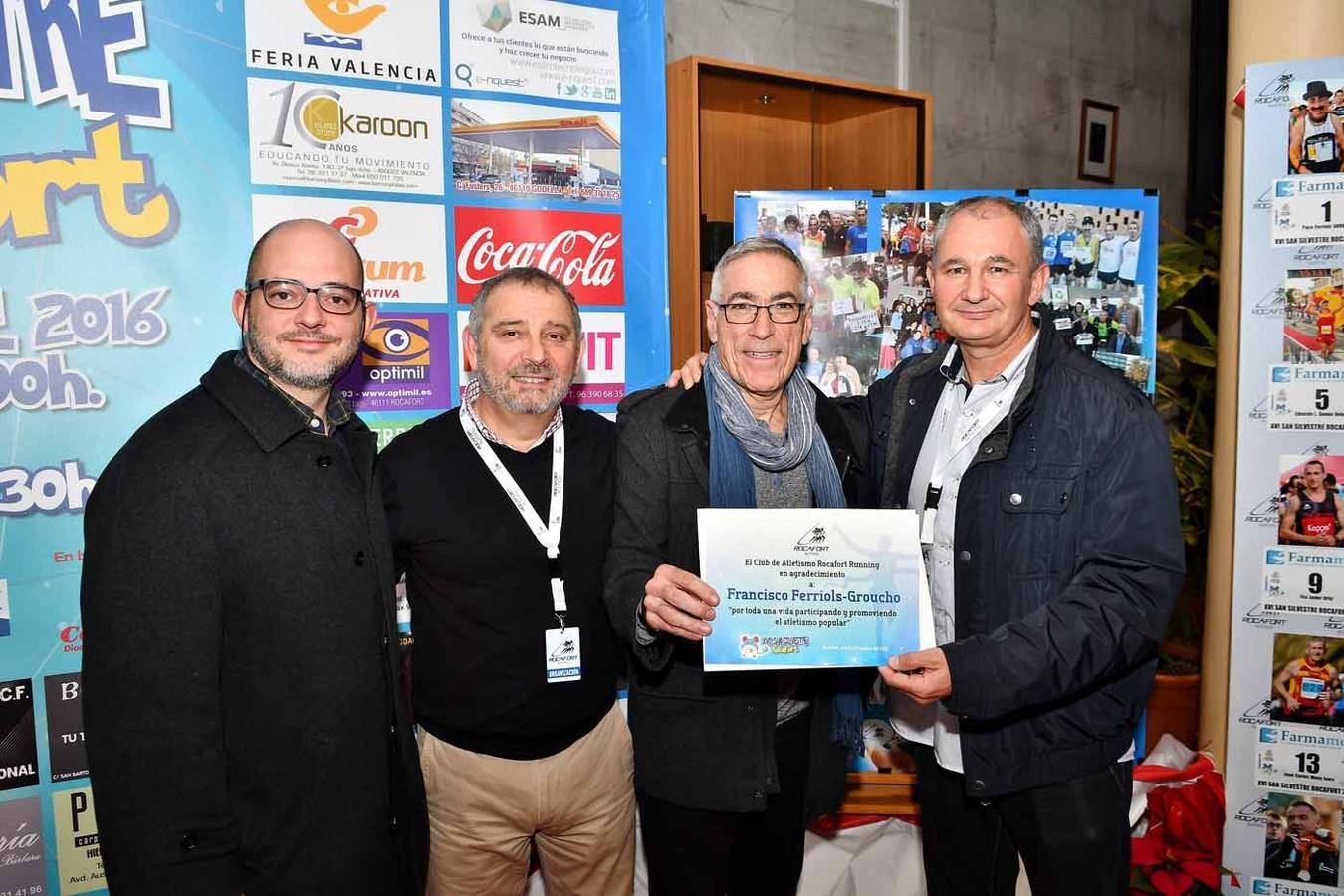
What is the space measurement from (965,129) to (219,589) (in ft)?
17.5

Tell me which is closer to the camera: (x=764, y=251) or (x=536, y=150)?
(x=764, y=251)

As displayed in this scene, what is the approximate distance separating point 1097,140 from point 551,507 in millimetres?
5550

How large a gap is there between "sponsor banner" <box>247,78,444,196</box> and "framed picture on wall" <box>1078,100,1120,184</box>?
482 cm

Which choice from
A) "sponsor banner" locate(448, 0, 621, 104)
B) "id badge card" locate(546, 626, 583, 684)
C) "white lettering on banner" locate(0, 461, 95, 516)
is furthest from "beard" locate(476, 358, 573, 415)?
"sponsor banner" locate(448, 0, 621, 104)

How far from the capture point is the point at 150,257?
2895 millimetres

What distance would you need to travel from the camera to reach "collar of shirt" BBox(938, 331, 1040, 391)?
2340mm

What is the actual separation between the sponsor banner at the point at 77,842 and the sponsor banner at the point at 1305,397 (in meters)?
4.18

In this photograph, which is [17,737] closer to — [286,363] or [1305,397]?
[286,363]

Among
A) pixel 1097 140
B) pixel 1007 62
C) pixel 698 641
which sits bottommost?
pixel 698 641

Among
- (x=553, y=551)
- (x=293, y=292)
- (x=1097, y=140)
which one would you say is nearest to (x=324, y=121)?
(x=293, y=292)

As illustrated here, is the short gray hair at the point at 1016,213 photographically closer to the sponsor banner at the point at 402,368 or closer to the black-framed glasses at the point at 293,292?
the black-framed glasses at the point at 293,292

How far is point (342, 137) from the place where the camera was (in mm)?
3152

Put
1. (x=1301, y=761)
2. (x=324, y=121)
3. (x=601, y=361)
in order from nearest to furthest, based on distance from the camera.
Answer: (x=324, y=121) → (x=1301, y=761) → (x=601, y=361)

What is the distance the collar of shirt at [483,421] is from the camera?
101 inches
